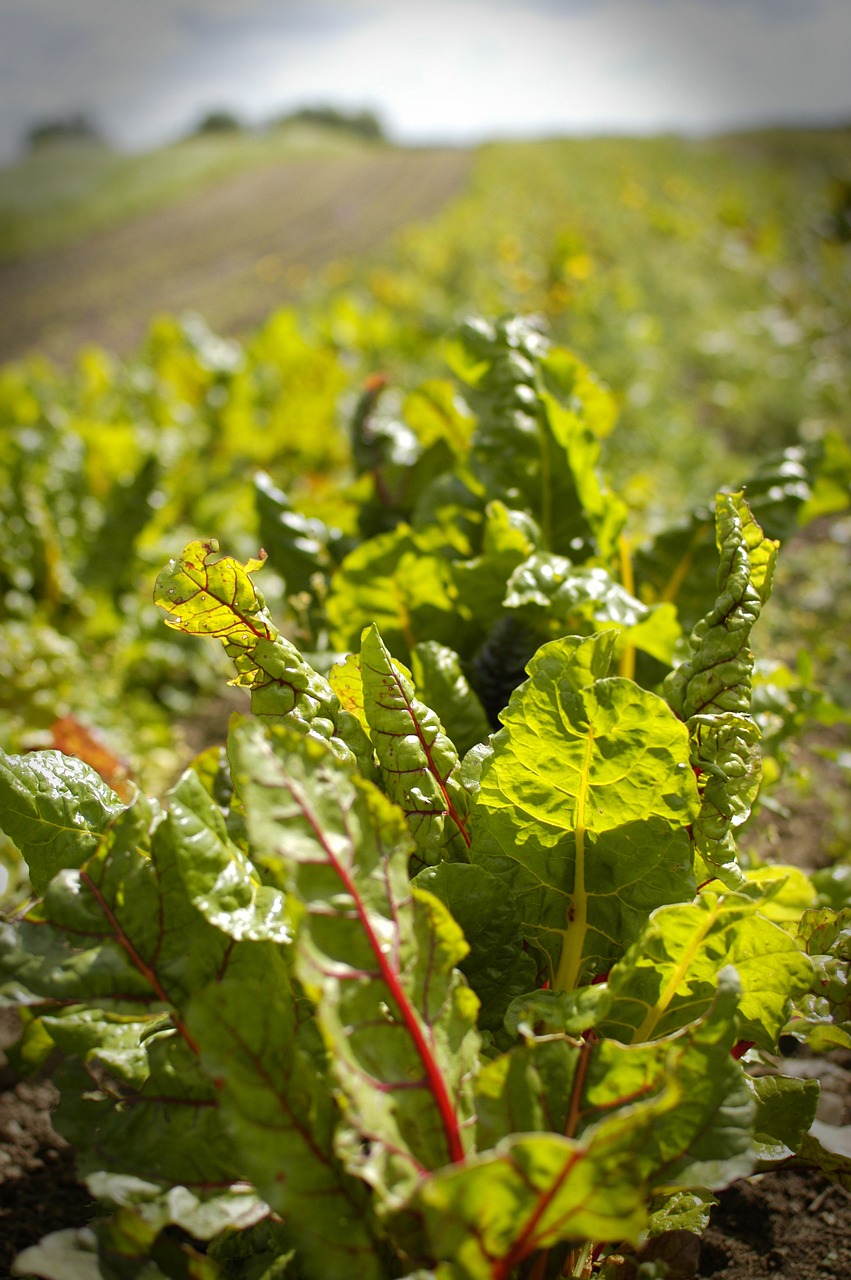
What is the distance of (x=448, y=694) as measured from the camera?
4.80ft

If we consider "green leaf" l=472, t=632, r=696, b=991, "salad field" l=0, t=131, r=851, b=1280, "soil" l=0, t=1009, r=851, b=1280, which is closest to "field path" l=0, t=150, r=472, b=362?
"salad field" l=0, t=131, r=851, b=1280

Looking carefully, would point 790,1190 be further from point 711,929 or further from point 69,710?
point 69,710

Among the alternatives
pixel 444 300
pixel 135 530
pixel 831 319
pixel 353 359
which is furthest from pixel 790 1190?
pixel 831 319

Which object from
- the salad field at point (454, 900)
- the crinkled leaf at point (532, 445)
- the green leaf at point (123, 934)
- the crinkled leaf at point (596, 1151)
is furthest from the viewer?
the crinkled leaf at point (532, 445)

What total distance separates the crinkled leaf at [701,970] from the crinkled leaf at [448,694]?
1.58 feet

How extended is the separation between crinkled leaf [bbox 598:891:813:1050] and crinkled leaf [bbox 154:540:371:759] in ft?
1.48

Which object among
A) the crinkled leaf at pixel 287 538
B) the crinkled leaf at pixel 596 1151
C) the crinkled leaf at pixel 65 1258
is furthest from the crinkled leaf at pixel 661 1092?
the crinkled leaf at pixel 287 538

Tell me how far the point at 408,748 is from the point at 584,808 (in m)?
0.24

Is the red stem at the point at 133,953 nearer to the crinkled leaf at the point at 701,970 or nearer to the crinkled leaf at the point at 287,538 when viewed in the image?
the crinkled leaf at the point at 701,970

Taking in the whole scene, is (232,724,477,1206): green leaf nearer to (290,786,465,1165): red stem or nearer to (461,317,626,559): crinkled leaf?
(290,786,465,1165): red stem

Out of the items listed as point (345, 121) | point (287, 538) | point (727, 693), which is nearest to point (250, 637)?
point (727, 693)

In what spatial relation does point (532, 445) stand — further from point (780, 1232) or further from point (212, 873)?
point (780, 1232)

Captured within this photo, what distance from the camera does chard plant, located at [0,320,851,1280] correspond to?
0.88 meters

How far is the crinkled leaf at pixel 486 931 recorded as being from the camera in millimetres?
1161
